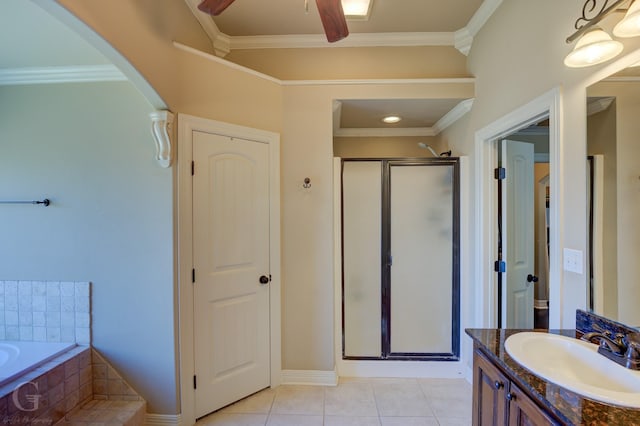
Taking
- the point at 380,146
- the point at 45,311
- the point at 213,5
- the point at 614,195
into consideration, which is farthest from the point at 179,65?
the point at 614,195

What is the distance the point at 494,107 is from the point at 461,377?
2.29 m

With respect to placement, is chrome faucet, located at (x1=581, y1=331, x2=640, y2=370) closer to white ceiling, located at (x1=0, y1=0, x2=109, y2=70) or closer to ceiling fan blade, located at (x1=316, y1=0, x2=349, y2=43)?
ceiling fan blade, located at (x1=316, y1=0, x2=349, y2=43)

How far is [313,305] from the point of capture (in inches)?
91.6

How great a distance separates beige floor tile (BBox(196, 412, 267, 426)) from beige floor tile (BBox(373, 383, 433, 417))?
2.91 ft

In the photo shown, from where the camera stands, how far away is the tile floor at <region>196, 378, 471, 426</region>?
6.29ft

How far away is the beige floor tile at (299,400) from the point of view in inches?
79.4

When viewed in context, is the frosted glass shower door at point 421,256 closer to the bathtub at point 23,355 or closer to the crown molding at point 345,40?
the crown molding at point 345,40

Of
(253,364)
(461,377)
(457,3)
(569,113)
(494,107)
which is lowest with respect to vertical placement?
(461,377)

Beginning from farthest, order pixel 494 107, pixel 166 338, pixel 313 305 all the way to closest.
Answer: pixel 313 305 → pixel 494 107 → pixel 166 338

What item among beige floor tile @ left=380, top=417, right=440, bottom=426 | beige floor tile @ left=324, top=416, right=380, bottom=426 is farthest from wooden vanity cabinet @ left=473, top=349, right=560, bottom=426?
beige floor tile @ left=324, top=416, right=380, bottom=426

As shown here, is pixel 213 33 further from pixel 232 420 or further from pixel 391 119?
pixel 232 420

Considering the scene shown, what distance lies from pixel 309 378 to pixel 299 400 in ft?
0.69

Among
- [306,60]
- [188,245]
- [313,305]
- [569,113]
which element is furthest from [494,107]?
[188,245]

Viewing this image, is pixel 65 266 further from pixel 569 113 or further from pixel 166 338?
pixel 569 113
